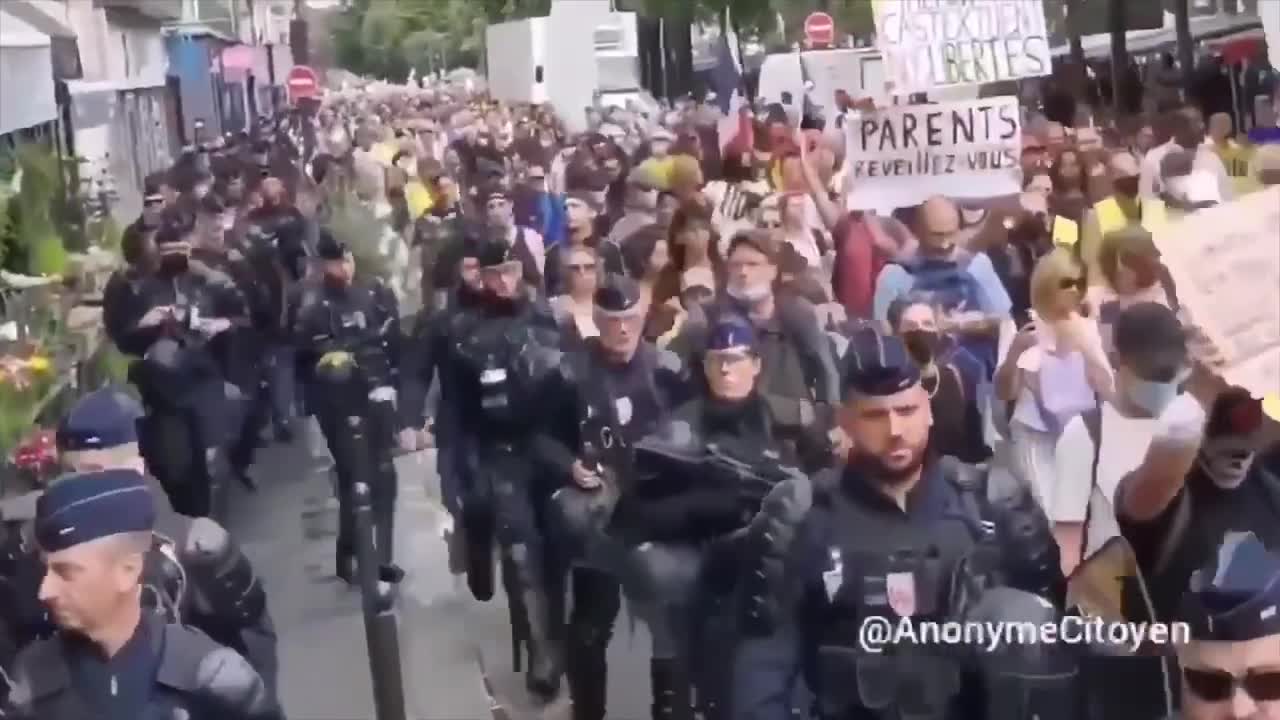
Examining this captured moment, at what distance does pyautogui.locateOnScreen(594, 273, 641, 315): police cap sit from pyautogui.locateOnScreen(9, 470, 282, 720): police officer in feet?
3.55

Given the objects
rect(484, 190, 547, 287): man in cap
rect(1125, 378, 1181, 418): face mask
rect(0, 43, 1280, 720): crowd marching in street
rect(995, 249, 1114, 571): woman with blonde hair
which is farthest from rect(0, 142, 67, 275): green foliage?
rect(1125, 378, 1181, 418): face mask

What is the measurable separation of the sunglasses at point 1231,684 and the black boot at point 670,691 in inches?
30.9

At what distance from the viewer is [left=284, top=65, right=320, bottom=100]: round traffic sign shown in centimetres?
447

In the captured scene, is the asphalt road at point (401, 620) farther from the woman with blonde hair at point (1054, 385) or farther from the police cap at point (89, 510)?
the woman with blonde hair at point (1054, 385)

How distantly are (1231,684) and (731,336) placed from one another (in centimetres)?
85

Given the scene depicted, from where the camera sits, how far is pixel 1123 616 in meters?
2.66

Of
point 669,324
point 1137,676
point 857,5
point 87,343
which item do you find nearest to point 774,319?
point 669,324

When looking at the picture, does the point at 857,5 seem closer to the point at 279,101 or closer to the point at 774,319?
the point at 774,319

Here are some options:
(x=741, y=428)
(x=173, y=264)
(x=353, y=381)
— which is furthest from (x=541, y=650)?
(x=173, y=264)

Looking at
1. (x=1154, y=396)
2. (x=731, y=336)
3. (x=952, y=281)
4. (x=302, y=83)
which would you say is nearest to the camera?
(x=1154, y=396)

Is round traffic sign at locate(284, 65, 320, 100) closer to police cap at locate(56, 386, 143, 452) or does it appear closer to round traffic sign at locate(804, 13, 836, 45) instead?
round traffic sign at locate(804, 13, 836, 45)

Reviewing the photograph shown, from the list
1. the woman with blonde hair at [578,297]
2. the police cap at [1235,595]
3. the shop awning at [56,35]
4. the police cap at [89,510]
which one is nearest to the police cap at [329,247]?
the woman with blonde hair at [578,297]

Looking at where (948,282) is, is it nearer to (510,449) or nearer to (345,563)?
(510,449)

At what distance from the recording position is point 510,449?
128 inches
